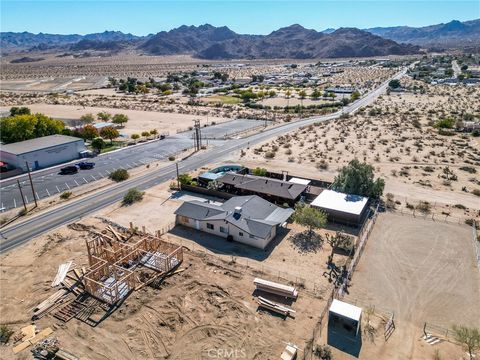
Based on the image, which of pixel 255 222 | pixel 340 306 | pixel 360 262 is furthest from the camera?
pixel 255 222

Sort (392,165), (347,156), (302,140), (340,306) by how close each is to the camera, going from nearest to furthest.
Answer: (340,306) → (392,165) → (347,156) → (302,140)

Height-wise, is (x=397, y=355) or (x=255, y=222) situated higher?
(x=255, y=222)

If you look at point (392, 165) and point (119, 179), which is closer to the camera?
point (119, 179)

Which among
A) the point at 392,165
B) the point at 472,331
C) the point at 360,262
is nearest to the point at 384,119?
the point at 392,165

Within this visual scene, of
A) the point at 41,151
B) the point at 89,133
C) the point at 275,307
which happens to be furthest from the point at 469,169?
the point at 89,133

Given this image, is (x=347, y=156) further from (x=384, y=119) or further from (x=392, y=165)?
(x=384, y=119)

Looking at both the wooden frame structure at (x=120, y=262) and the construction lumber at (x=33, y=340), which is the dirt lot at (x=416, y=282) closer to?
the wooden frame structure at (x=120, y=262)
